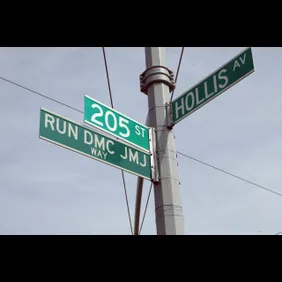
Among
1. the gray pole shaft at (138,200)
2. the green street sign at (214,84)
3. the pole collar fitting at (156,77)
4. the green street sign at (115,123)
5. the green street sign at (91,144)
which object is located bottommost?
the gray pole shaft at (138,200)

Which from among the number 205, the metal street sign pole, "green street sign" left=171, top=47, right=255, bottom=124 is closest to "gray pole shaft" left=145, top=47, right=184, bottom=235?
the metal street sign pole

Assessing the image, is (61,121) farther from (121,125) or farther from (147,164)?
(147,164)

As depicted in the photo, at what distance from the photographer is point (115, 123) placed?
437 cm

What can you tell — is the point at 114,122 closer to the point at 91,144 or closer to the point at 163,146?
the point at 91,144

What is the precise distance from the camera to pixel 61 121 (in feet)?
13.6

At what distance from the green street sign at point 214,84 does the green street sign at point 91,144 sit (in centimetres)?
75

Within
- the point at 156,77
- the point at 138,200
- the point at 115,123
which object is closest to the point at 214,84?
the point at 156,77

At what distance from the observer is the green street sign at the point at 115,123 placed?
4227 millimetres

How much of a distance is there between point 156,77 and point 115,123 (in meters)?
0.97

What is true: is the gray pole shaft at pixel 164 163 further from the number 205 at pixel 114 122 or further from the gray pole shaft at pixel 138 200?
the number 205 at pixel 114 122

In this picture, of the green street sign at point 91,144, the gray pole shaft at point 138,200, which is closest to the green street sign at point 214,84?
the gray pole shaft at point 138,200

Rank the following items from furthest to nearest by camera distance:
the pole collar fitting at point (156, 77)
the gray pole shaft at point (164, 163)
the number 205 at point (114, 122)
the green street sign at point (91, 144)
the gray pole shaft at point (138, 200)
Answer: the pole collar fitting at point (156, 77), the gray pole shaft at point (138, 200), the number 205 at point (114, 122), the gray pole shaft at point (164, 163), the green street sign at point (91, 144)
